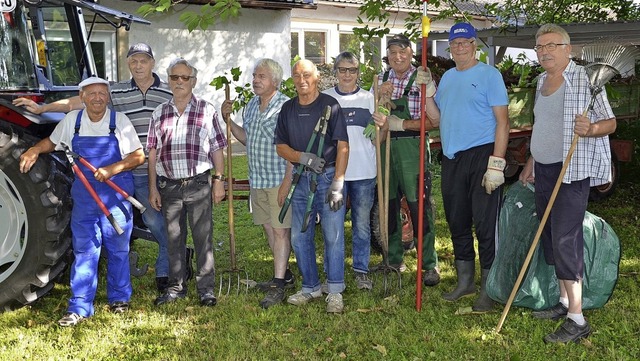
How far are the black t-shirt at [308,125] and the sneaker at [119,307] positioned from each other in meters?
1.54

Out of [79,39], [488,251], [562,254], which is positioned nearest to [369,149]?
[488,251]

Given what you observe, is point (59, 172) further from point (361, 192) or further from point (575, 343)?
point (575, 343)

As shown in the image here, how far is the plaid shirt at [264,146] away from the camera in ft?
16.6

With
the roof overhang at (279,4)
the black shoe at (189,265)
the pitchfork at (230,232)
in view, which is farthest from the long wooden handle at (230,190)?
the roof overhang at (279,4)

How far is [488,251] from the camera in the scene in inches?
198

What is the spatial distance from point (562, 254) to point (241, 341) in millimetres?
2012

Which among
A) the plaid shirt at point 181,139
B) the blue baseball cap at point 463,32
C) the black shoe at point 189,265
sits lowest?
the black shoe at point 189,265

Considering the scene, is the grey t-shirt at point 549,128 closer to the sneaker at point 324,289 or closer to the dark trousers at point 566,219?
the dark trousers at point 566,219

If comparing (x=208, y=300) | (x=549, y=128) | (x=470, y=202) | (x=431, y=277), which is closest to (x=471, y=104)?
(x=549, y=128)

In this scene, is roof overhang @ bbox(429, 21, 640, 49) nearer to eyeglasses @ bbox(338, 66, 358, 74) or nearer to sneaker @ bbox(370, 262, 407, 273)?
sneaker @ bbox(370, 262, 407, 273)

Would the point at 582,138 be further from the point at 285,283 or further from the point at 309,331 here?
the point at 285,283

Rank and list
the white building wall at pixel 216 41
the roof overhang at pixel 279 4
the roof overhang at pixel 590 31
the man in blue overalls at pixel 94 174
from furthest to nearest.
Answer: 1. the roof overhang at pixel 279 4
2. the white building wall at pixel 216 41
3. the roof overhang at pixel 590 31
4. the man in blue overalls at pixel 94 174

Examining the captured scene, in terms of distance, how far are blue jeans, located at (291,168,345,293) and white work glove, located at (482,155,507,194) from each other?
0.99 meters

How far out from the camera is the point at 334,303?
16.4ft
